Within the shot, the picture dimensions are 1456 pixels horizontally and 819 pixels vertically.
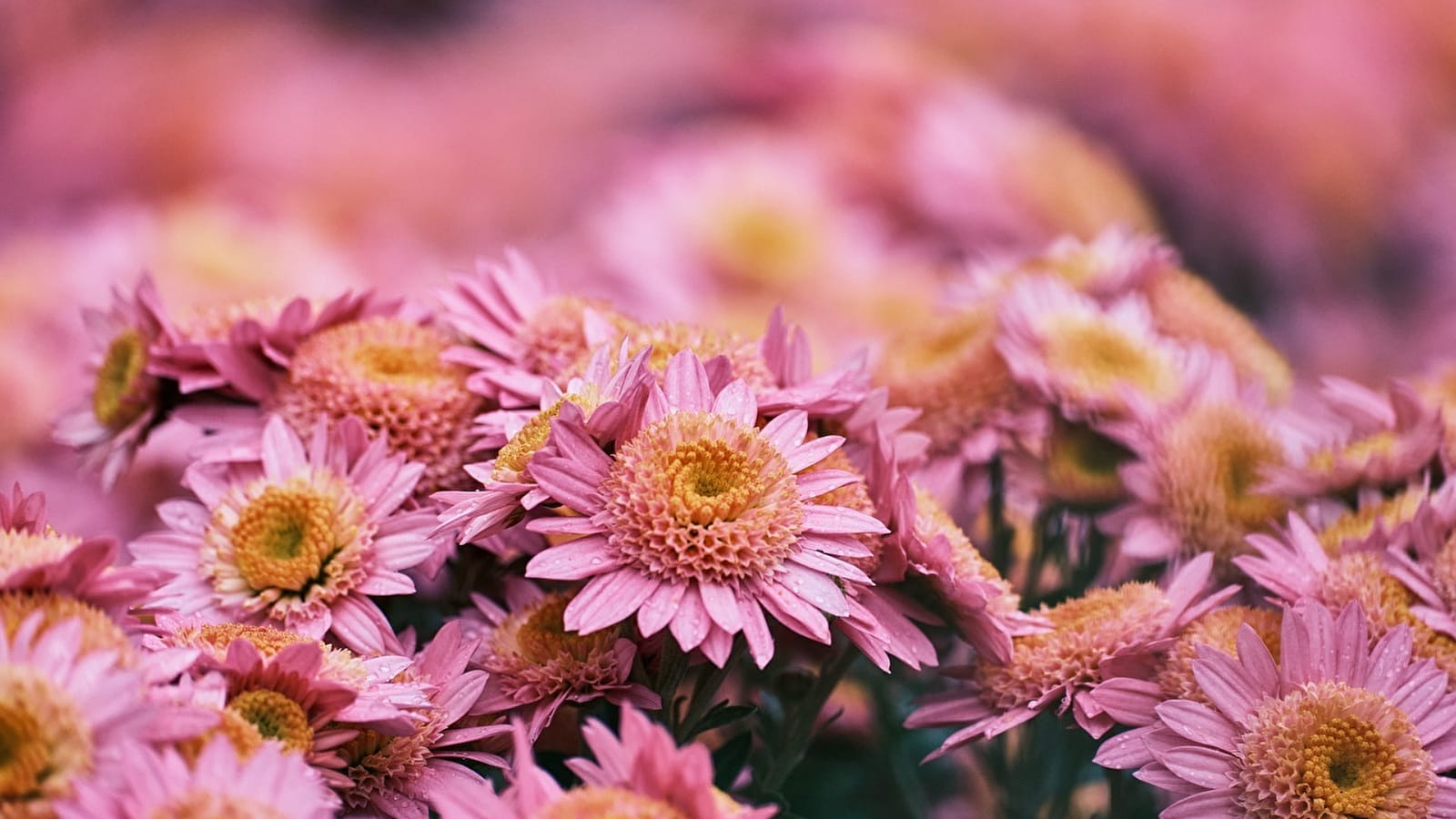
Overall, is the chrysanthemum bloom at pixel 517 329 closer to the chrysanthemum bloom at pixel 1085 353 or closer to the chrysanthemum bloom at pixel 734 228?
the chrysanthemum bloom at pixel 1085 353

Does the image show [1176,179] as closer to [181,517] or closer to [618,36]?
[618,36]

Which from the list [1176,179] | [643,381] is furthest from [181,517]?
[1176,179]

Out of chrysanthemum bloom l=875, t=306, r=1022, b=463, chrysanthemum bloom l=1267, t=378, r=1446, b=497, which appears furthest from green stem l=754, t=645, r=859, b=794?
chrysanthemum bloom l=1267, t=378, r=1446, b=497

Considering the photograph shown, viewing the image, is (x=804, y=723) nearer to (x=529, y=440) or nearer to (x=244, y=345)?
(x=529, y=440)

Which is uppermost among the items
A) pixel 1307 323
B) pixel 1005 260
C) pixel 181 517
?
pixel 1307 323

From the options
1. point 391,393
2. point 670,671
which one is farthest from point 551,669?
point 391,393

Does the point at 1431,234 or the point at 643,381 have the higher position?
the point at 1431,234
